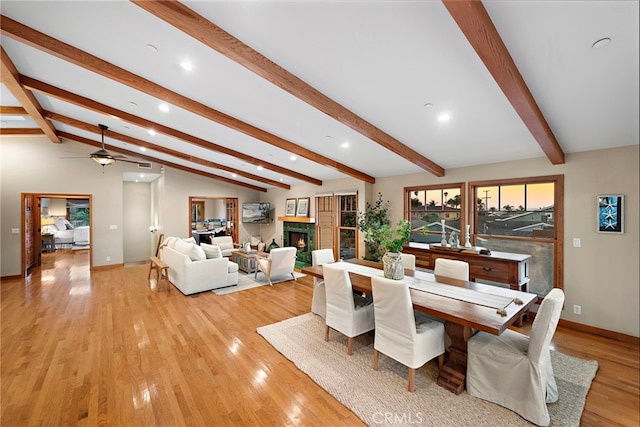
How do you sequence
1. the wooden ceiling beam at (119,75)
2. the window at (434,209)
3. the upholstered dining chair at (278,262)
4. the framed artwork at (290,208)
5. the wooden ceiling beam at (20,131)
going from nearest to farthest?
1. the wooden ceiling beam at (119,75)
2. the window at (434,209)
3. the upholstered dining chair at (278,262)
4. the wooden ceiling beam at (20,131)
5. the framed artwork at (290,208)

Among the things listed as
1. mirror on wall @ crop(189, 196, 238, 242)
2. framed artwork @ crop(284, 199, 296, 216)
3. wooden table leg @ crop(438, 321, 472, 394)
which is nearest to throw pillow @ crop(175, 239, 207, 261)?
framed artwork @ crop(284, 199, 296, 216)

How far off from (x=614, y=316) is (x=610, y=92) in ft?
8.55

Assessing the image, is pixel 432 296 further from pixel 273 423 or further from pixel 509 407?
pixel 273 423

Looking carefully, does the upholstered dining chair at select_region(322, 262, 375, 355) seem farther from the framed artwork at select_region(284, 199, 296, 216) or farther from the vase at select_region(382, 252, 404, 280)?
the framed artwork at select_region(284, 199, 296, 216)

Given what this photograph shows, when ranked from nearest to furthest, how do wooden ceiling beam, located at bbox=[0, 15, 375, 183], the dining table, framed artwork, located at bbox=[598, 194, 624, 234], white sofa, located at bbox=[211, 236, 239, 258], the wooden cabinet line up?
the dining table → wooden ceiling beam, located at bbox=[0, 15, 375, 183] → framed artwork, located at bbox=[598, 194, 624, 234] → the wooden cabinet → white sofa, located at bbox=[211, 236, 239, 258]

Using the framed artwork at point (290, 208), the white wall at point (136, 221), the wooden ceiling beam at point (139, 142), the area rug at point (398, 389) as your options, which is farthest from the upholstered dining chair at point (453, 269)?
the white wall at point (136, 221)

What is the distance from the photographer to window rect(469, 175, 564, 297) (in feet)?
11.5

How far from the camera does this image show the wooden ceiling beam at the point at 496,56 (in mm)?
1531

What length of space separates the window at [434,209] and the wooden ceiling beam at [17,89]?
19.2ft

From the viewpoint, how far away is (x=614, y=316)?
3.10m

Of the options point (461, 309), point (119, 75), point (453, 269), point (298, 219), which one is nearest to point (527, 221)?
point (453, 269)

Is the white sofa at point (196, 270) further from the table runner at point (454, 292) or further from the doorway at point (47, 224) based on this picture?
the doorway at point (47, 224)

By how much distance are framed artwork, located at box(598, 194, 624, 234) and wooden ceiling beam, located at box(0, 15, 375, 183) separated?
4074 millimetres

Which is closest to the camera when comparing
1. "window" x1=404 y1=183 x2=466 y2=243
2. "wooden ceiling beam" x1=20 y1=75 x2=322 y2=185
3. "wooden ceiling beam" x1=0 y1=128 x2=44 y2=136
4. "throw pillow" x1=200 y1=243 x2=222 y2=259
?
"wooden ceiling beam" x1=20 y1=75 x2=322 y2=185
